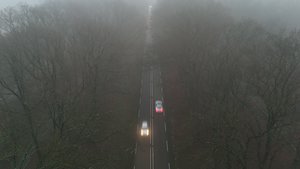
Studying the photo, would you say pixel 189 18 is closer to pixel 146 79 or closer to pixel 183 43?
pixel 183 43

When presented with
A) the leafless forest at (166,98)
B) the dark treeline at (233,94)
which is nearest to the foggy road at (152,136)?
the leafless forest at (166,98)

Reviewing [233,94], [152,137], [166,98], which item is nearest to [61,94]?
[152,137]

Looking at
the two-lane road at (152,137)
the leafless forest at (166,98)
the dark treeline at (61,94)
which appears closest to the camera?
the dark treeline at (61,94)

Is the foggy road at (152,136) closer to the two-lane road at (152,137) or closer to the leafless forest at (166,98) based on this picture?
the two-lane road at (152,137)

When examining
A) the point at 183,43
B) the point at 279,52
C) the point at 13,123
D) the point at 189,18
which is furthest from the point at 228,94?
the point at 13,123

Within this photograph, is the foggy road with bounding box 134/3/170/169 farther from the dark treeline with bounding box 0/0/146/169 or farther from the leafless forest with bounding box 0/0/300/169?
the dark treeline with bounding box 0/0/146/169

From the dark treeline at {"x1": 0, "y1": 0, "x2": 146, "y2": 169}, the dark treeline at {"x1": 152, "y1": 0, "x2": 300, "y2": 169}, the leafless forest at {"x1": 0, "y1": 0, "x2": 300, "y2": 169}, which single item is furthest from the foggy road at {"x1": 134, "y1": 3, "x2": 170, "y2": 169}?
the dark treeline at {"x1": 152, "y1": 0, "x2": 300, "y2": 169}

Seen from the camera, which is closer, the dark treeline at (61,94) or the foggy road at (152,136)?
the dark treeline at (61,94)
